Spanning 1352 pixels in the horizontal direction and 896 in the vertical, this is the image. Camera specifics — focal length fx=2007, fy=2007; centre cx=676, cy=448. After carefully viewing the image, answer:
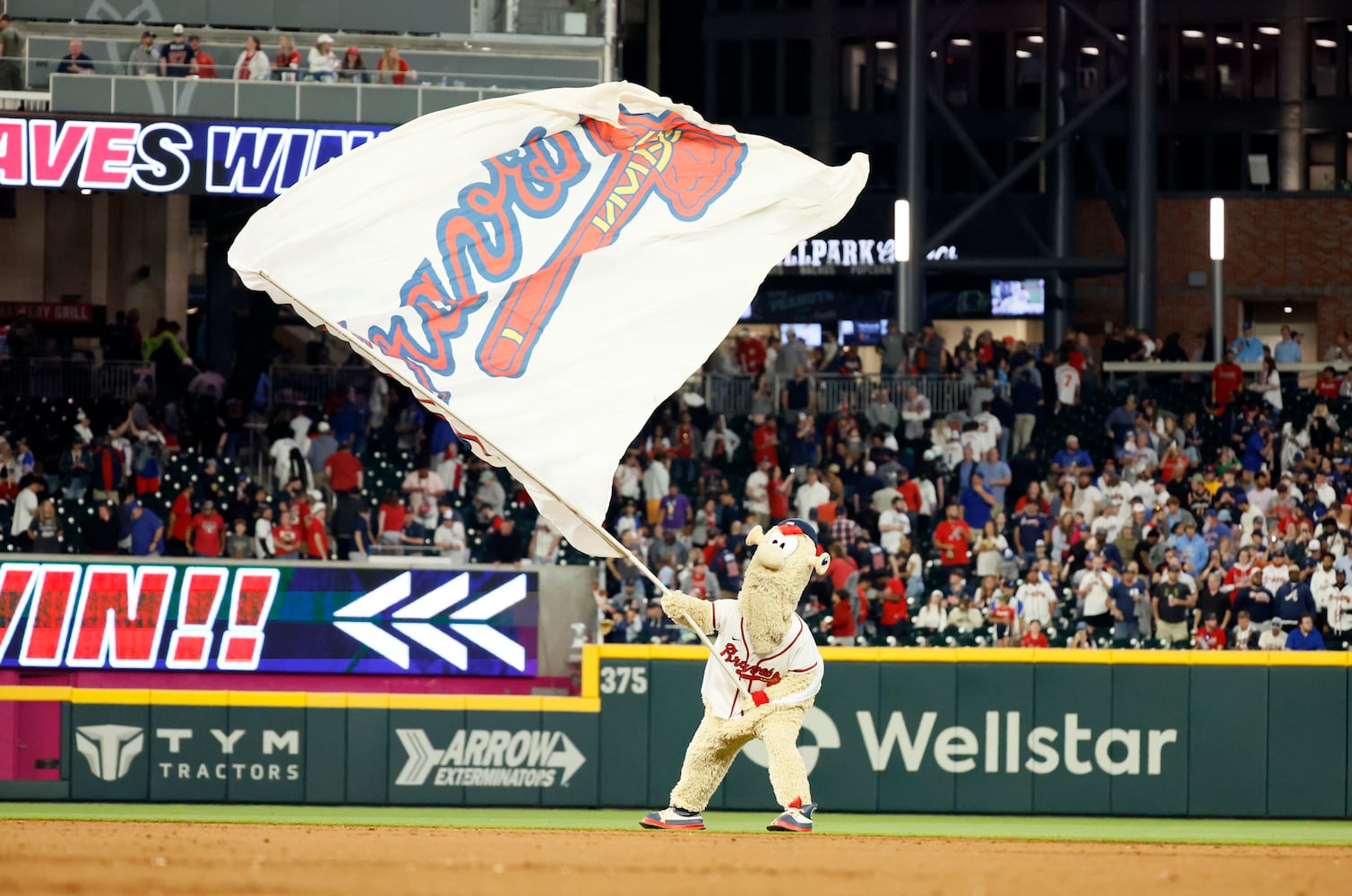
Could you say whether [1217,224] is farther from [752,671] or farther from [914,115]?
[752,671]

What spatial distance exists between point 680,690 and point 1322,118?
34418mm

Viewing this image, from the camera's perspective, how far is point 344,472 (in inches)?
947

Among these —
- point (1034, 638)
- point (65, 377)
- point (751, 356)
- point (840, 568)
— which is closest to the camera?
point (1034, 638)

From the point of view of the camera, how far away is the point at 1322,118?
1860 inches

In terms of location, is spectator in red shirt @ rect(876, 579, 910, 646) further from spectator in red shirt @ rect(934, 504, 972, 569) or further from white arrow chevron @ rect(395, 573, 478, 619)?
white arrow chevron @ rect(395, 573, 478, 619)

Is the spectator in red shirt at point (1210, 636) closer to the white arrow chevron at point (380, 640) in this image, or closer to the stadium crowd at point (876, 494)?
the stadium crowd at point (876, 494)

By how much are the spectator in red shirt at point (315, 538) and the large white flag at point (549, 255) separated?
365 inches

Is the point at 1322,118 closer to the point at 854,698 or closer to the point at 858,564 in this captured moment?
the point at 858,564

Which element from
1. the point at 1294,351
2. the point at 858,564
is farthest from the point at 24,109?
the point at 1294,351

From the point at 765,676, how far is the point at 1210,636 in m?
8.52

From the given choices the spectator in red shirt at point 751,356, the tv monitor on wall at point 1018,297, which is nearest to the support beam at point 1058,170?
the tv monitor on wall at point 1018,297

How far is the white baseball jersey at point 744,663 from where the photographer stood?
13305 mm

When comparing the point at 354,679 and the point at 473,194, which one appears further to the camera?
the point at 354,679

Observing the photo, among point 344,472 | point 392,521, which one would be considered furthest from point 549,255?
point 344,472
